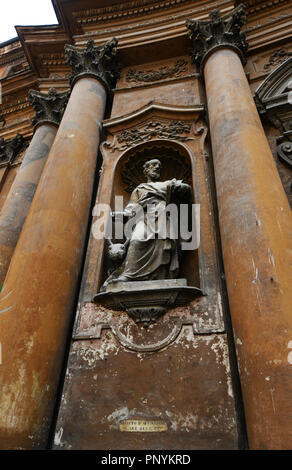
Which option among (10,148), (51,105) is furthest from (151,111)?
(10,148)

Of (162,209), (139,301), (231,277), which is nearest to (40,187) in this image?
(162,209)

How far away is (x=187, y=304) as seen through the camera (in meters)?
3.55

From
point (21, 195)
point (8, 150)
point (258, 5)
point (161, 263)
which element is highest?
point (258, 5)

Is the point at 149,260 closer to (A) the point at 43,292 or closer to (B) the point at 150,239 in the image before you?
(B) the point at 150,239

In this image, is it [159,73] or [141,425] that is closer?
[141,425]

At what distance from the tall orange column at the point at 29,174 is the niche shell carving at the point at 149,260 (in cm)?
258

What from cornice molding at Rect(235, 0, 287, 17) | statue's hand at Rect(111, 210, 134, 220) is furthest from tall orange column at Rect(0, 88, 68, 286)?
cornice molding at Rect(235, 0, 287, 17)

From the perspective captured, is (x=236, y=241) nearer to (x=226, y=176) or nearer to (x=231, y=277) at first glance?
(x=231, y=277)

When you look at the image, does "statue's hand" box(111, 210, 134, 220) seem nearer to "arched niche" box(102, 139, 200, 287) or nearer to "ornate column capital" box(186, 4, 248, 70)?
"arched niche" box(102, 139, 200, 287)

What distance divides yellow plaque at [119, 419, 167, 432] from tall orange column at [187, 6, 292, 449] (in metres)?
0.81

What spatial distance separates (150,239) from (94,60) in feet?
16.3

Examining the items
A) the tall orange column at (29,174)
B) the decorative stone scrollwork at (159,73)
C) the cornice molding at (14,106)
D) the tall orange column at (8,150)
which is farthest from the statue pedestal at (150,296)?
the cornice molding at (14,106)

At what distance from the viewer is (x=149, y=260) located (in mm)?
3895

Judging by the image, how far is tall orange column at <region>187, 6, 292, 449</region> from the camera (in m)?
2.55
